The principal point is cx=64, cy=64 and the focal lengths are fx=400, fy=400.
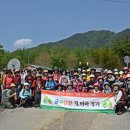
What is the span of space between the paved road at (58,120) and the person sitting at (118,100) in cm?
32

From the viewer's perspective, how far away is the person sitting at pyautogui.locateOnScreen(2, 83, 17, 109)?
18486 millimetres

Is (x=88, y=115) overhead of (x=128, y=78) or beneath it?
beneath

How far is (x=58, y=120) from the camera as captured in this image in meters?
14.5

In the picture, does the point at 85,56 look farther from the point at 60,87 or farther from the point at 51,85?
the point at 51,85

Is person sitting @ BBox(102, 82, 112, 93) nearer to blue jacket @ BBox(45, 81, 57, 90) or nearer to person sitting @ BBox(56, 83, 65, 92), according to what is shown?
person sitting @ BBox(56, 83, 65, 92)

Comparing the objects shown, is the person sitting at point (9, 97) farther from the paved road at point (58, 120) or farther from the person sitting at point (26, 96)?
the paved road at point (58, 120)

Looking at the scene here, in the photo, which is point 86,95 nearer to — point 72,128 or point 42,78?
point 42,78

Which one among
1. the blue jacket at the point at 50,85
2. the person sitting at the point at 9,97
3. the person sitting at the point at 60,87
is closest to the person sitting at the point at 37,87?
the blue jacket at the point at 50,85

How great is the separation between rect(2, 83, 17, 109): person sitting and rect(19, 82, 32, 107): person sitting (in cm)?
37

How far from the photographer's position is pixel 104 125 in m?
13.6

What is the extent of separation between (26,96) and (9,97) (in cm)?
79

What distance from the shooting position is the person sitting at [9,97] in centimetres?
1849

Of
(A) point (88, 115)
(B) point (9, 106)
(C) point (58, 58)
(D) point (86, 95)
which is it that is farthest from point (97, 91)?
(C) point (58, 58)

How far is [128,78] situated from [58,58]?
64.5 metres
